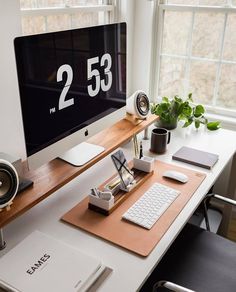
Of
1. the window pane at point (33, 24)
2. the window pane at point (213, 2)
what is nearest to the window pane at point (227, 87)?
the window pane at point (213, 2)

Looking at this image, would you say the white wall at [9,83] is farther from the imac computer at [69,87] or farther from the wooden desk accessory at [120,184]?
the wooden desk accessory at [120,184]

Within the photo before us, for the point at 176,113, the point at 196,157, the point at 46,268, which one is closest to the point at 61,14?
the point at 176,113

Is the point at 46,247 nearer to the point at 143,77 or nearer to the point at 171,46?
the point at 143,77

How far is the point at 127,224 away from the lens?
4.23ft

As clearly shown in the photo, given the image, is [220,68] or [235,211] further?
[235,211]

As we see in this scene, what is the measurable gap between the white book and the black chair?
349 millimetres

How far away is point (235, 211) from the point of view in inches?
102

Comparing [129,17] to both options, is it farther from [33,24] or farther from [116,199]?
[116,199]

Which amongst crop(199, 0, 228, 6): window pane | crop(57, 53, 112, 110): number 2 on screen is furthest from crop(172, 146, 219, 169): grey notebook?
crop(199, 0, 228, 6): window pane

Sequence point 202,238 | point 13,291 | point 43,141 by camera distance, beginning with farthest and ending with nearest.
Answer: point 202,238 → point 43,141 → point 13,291

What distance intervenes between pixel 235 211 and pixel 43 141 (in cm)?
180

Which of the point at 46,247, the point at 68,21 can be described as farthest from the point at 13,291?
the point at 68,21

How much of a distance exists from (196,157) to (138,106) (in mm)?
414

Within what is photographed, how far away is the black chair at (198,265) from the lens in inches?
53.2
